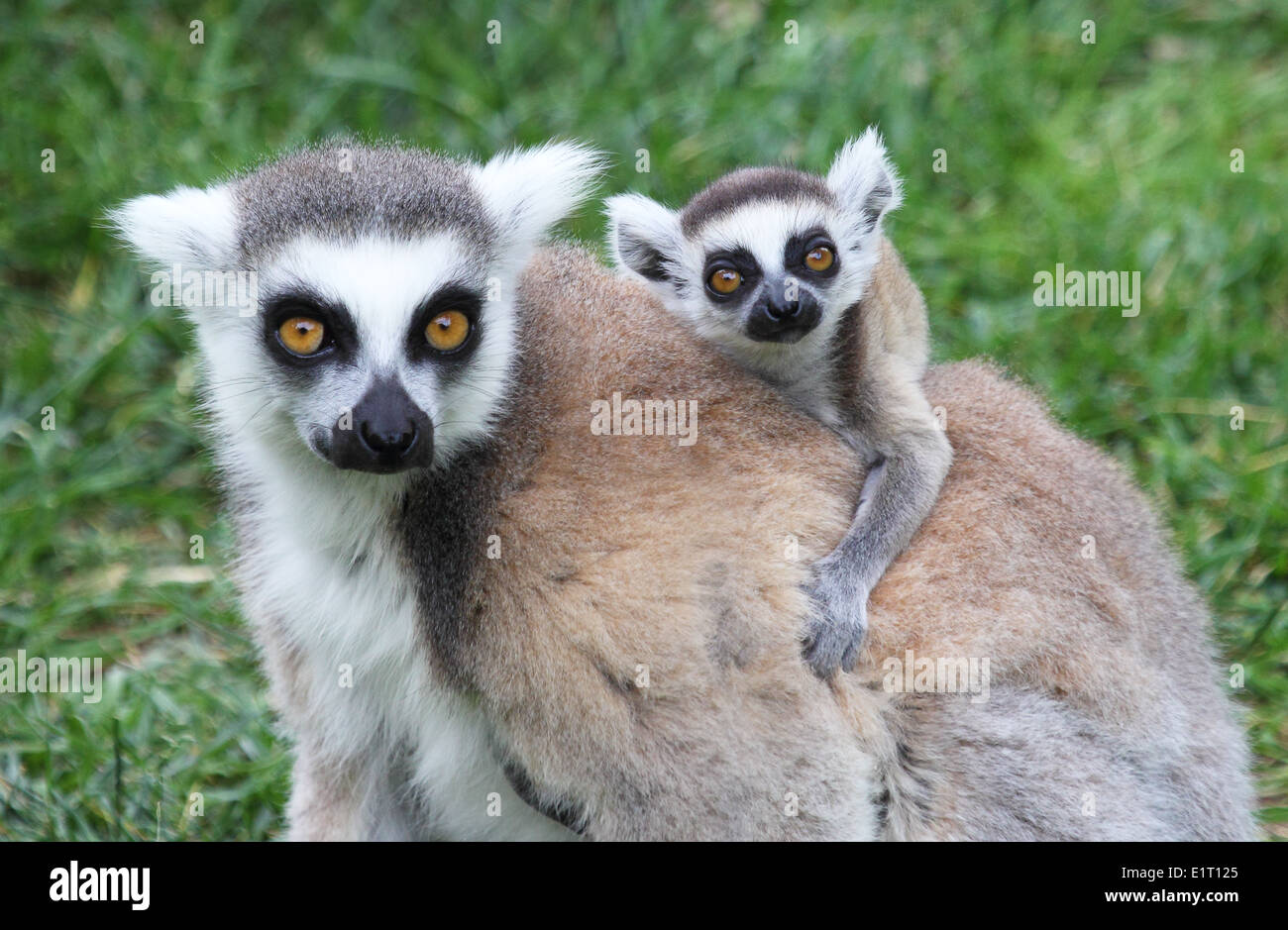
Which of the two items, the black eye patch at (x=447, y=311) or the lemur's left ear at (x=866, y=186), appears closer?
the black eye patch at (x=447, y=311)

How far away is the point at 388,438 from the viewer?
3.43 m

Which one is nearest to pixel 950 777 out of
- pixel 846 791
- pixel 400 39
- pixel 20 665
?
pixel 846 791

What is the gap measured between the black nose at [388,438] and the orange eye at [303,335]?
0.31m

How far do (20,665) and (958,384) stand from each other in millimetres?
3826

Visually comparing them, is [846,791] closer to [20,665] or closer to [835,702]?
[835,702]

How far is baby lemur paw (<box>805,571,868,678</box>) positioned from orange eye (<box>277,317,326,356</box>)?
1.49 meters

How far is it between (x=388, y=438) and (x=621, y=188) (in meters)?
4.35

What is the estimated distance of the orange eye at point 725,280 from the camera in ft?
15.4

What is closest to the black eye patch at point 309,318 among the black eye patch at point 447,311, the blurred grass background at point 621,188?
the black eye patch at point 447,311

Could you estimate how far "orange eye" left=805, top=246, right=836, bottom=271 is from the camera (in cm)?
468

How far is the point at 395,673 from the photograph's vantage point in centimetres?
399

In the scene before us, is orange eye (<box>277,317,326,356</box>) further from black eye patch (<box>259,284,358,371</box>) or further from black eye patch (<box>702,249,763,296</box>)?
black eye patch (<box>702,249,763,296</box>)

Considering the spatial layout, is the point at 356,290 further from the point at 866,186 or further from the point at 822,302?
the point at 866,186

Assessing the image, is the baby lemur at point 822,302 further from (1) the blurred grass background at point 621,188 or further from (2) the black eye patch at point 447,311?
(1) the blurred grass background at point 621,188
